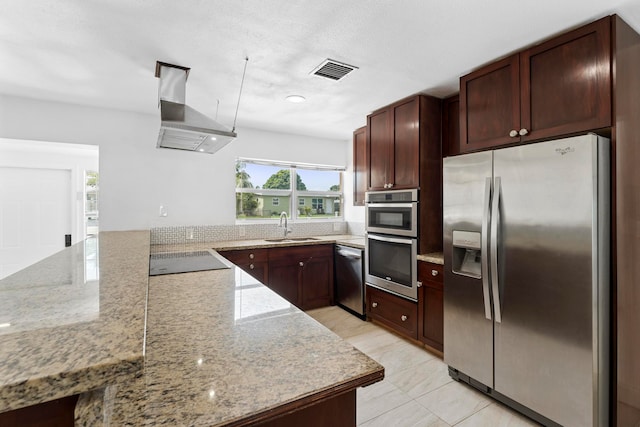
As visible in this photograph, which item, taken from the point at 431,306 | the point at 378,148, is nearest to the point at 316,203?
the point at 378,148

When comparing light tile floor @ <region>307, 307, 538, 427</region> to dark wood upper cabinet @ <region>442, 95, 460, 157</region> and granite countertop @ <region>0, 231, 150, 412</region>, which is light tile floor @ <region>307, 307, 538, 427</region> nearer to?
granite countertop @ <region>0, 231, 150, 412</region>

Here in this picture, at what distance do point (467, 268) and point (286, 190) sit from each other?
282cm

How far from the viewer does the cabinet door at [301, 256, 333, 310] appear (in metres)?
3.71

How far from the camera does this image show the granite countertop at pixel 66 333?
19.3 inches

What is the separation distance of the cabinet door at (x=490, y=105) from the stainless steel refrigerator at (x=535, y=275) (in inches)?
8.2

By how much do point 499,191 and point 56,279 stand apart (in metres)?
2.33

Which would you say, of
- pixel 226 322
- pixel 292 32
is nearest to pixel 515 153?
pixel 292 32

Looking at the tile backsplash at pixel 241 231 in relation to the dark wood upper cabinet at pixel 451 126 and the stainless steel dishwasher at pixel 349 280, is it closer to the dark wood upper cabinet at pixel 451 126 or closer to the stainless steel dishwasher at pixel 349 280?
the stainless steel dishwasher at pixel 349 280

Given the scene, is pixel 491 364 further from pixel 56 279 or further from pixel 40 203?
pixel 40 203

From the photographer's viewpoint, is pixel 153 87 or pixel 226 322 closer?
pixel 226 322

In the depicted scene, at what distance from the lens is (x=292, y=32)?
1.84m

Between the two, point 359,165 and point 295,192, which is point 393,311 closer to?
point 359,165

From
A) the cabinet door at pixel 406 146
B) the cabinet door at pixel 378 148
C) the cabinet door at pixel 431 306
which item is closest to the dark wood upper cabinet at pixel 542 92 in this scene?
the cabinet door at pixel 406 146

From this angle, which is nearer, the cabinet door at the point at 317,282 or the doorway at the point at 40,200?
the doorway at the point at 40,200
